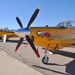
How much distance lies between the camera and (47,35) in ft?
33.8

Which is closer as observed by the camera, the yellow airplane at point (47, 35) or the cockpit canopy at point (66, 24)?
the yellow airplane at point (47, 35)

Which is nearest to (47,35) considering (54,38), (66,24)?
(54,38)

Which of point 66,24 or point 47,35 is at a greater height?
point 66,24

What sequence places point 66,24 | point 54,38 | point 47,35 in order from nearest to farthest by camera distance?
point 47,35, point 54,38, point 66,24

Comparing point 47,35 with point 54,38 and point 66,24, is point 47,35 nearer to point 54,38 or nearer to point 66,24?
point 54,38

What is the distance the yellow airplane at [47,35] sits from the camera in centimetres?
987

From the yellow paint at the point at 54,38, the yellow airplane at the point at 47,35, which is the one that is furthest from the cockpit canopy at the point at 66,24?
the yellow paint at the point at 54,38

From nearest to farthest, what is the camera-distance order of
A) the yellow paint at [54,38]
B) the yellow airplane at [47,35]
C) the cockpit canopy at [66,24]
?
the yellow airplane at [47,35], the yellow paint at [54,38], the cockpit canopy at [66,24]

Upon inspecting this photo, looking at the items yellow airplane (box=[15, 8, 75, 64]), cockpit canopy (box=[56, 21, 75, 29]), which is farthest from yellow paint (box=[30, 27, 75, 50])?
cockpit canopy (box=[56, 21, 75, 29])

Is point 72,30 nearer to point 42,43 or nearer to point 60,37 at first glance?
point 60,37

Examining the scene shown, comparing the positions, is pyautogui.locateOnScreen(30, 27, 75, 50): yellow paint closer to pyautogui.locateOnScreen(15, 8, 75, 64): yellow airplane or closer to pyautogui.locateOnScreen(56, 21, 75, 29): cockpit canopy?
pyautogui.locateOnScreen(15, 8, 75, 64): yellow airplane

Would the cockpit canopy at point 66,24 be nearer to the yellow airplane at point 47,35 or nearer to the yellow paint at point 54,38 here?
the yellow airplane at point 47,35

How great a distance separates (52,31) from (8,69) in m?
3.43

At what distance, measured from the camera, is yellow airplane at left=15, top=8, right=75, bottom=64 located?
987cm
